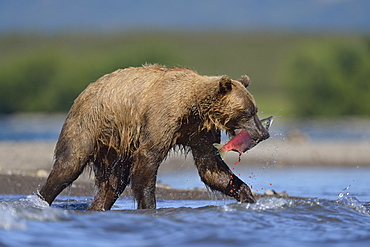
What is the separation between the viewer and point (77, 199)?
10.7m

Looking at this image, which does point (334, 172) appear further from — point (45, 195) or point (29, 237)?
point (29, 237)

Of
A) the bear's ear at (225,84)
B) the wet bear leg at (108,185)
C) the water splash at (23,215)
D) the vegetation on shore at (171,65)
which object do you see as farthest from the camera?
the vegetation on shore at (171,65)

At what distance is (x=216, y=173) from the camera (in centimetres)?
820

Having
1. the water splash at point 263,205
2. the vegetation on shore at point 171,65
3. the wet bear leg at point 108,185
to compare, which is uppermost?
the vegetation on shore at point 171,65

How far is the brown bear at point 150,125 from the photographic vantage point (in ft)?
25.4

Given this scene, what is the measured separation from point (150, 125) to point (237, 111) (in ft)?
3.31

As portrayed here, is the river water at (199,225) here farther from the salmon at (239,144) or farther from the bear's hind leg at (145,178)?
the salmon at (239,144)

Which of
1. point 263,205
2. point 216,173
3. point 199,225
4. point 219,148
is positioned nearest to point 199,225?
point 199,225

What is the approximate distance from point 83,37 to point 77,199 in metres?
168

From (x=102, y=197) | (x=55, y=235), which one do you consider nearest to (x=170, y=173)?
(x=102, y=197)

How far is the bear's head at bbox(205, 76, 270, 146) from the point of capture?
7824 mm

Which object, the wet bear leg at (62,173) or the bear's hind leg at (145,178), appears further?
the wet bear leg at (62,173)

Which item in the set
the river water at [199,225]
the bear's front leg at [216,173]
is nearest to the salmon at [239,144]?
the bear's front leg at [216,173]

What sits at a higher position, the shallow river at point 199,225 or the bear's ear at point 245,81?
the bear's ear at point 245,81
